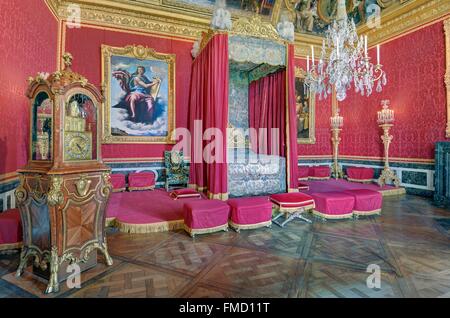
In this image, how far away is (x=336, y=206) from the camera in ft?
16.5

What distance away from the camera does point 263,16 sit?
8.82 meters

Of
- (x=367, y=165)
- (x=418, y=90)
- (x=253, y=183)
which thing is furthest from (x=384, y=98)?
(x=253, y=183)

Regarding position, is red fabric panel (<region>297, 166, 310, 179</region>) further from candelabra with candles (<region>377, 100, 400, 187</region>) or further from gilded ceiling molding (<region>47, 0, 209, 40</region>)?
gilded ceiling molding (<region>47, 0, 209, 40</region>)

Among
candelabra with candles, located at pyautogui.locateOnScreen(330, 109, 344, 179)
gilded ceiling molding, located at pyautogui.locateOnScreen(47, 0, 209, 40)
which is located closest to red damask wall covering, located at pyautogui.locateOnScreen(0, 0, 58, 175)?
gilded ceiling molding, located at pyautogui.locateOnScreen(47, 0, 209, 40)

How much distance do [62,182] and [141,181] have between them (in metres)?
4.92

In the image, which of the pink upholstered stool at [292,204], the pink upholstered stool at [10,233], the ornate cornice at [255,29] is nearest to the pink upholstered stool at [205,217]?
the pink upholstered stool at [292,204]

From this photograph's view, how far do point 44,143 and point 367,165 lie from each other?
9862 mm

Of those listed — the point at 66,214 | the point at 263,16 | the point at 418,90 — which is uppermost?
the point at 263,16

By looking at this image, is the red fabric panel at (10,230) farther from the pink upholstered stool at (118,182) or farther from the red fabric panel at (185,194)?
the pink upholstered stool at (118,182)

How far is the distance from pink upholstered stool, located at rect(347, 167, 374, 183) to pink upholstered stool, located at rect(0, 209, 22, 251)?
31.3 ft

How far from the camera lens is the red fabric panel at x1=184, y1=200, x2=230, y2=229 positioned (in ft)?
13.6
